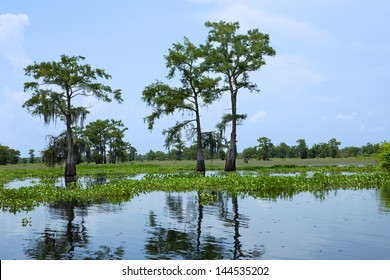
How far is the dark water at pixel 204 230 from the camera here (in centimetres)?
1090

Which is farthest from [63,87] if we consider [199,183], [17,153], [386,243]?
[17,153]

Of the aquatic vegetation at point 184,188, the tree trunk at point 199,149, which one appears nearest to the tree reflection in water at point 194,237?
the aquatic vegetation at point 184,188

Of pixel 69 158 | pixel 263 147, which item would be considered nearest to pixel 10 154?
pixel 263 147

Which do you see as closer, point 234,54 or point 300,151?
point 234,54

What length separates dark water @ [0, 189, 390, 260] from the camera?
10.9 metres

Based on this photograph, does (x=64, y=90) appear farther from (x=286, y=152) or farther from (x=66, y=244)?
(x=286, y=152)

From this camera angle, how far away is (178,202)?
21.3 meters

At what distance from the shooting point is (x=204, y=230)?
1376 centimetres

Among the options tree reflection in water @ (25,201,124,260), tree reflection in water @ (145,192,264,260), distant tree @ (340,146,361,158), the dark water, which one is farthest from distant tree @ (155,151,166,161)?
tree reflection in water @ (25,201,124,260)

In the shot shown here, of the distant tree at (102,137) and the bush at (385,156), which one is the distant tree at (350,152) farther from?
the bush at (385,156)
